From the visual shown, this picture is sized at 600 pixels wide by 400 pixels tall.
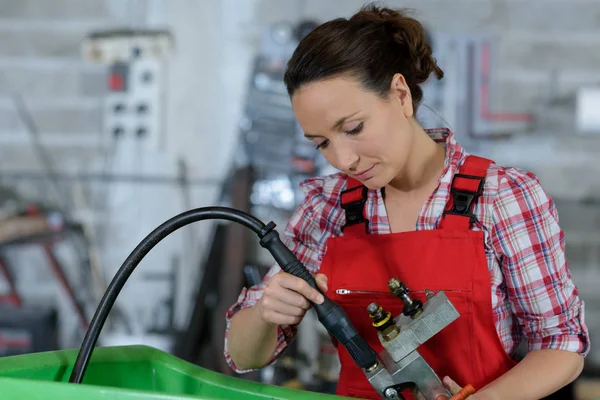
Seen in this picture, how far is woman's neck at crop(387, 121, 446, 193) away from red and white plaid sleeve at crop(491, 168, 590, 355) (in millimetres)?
129

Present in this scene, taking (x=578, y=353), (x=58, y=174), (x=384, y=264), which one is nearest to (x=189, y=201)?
(x=58, y=174)

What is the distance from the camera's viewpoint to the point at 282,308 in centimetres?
107

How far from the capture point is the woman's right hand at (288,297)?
1.04 m

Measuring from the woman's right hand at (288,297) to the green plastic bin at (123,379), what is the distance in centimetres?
11

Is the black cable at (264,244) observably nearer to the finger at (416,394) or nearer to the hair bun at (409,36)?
the finger at (416,394)

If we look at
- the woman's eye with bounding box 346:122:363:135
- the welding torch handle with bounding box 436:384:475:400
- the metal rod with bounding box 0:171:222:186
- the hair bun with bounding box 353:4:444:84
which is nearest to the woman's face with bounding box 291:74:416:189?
the woman's eye with bounding box 346:122:363:135

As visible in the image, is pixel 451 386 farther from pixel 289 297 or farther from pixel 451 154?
pixel 451 154

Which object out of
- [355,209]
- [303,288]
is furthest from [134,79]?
[303,288]

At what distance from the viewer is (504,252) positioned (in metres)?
1.17

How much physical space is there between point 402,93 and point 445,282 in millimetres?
321

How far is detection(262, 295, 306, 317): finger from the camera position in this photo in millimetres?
1063

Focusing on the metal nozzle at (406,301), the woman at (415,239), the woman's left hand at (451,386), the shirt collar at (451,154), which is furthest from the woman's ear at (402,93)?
the woman's left hand at (451,386)

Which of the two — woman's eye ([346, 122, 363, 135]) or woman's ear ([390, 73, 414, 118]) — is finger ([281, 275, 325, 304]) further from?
woman's ear ([390, 73, 414, 118])

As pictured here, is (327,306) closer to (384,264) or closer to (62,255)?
(384,264)
